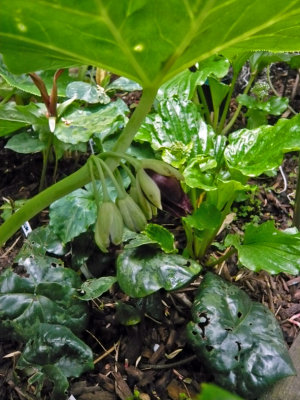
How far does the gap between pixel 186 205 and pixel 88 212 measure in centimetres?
54

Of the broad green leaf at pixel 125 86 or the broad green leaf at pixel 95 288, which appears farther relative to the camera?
the broad green leaf at pixel 125 86

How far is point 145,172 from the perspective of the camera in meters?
0.85


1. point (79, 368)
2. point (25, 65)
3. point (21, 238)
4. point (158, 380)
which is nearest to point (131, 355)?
point (158, 380)

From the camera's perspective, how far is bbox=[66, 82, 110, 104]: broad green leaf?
66.9 inches

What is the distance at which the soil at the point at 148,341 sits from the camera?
1.30m

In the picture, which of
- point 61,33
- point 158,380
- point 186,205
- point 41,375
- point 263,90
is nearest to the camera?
point 61,33

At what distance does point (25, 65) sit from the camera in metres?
0.79

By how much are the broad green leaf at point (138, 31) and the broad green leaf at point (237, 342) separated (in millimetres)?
737

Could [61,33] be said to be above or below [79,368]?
above

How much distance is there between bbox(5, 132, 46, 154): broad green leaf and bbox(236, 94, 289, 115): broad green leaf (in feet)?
2.83

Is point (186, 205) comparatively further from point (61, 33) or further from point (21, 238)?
point (21, 238)

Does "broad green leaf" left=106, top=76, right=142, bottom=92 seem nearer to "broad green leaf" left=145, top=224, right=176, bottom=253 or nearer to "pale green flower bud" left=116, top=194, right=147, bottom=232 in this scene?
"broad green leaf" left=145, top=224, right=176, bottom=253

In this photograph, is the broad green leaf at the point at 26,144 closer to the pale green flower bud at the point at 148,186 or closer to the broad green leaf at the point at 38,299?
the broad green leaf at the point at 38,299

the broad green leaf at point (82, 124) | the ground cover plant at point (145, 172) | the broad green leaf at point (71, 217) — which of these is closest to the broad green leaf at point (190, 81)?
the ground cover plant at point (145, 172)
